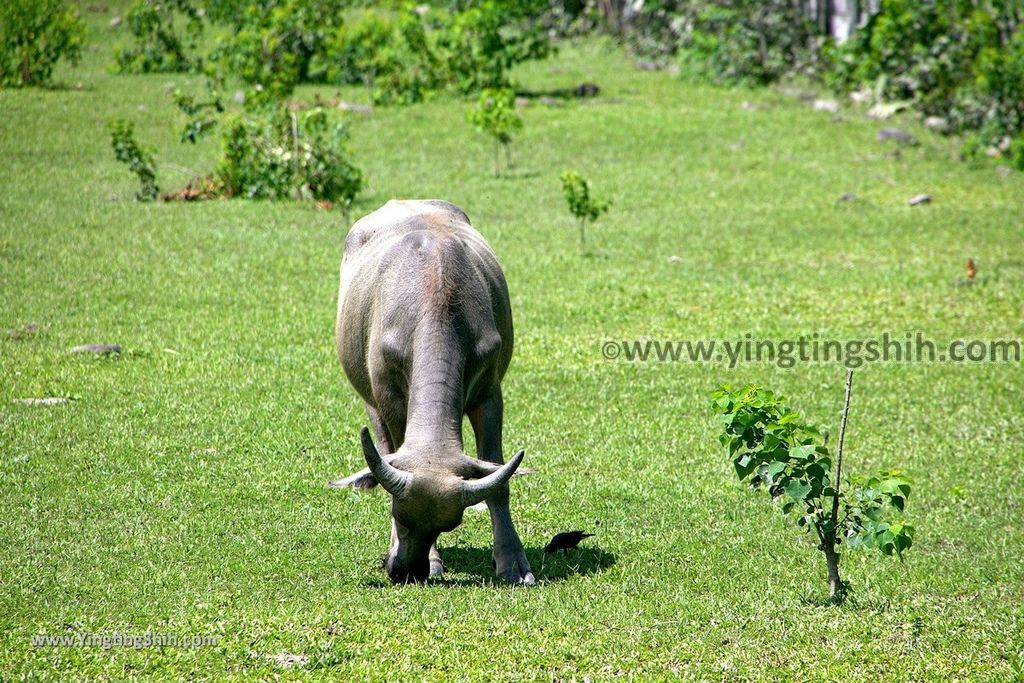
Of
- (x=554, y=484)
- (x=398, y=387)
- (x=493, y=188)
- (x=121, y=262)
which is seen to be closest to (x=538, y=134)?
(x=493, y=188)

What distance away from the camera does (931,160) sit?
69.0 feet

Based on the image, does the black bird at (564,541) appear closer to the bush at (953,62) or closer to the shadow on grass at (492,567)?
the shadow on grass at (492,567)

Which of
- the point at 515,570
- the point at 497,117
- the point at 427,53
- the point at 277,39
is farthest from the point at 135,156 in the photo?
the point at 515,570

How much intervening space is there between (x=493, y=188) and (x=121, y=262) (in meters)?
6.19

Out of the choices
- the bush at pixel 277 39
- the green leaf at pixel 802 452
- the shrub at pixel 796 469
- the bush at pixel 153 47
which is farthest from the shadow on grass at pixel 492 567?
the bush at pixel 153 47

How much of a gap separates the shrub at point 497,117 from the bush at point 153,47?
840 cm

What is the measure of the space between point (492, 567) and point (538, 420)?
3064 mm

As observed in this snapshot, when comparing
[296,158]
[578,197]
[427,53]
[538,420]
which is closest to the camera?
[538,420]

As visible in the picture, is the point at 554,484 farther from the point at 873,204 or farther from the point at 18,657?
the point at 873,204

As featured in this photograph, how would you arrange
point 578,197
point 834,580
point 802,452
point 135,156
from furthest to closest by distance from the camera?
point 135,156, point 578,197, point 834,580, point 802,452

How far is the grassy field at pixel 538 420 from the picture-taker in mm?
6016

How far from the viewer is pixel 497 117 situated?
65.0 feet

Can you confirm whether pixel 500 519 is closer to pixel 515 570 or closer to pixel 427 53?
pixel 515 570

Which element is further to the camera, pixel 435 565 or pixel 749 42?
pixel 749 42
